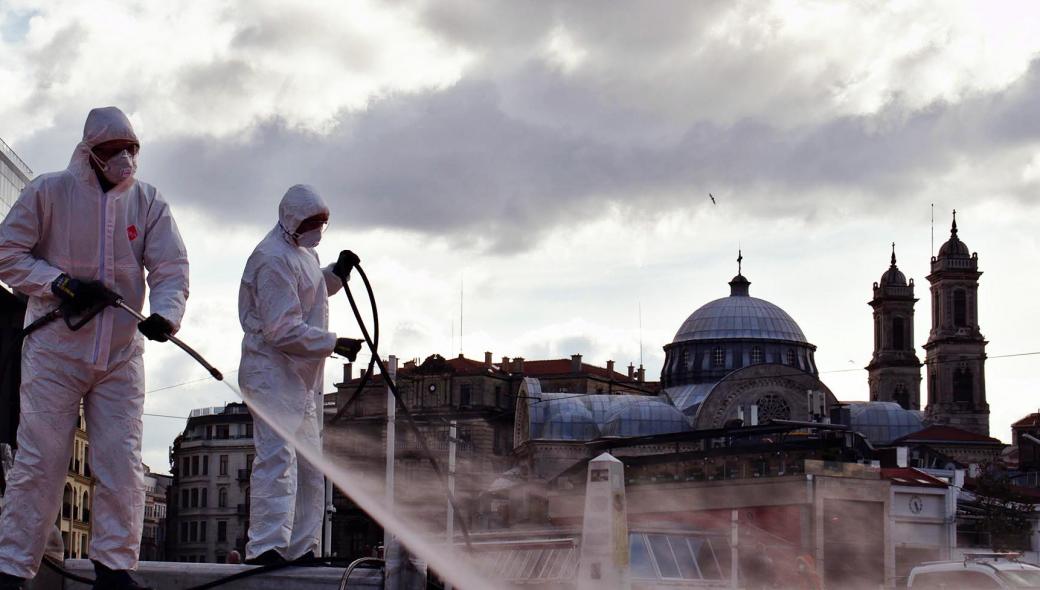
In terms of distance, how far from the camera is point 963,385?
146 metres

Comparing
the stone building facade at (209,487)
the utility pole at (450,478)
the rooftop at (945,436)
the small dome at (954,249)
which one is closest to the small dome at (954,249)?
the small dome at (954,249)

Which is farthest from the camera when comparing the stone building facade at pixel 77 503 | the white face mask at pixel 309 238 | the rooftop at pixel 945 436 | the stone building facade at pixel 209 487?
the stone building facade at pixel 209 487

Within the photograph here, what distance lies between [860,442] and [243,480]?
2343 inches

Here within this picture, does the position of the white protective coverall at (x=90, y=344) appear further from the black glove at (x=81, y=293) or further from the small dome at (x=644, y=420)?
the small dome at (x=644, y=420)

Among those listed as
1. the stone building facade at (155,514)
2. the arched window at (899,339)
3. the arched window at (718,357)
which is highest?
the arched window at (899,339)

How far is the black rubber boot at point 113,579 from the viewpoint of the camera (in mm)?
8383

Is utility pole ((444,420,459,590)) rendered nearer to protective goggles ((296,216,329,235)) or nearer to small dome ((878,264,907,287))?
protective goggles ((296,216,329,235))

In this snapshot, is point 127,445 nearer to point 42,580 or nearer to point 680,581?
point 42,580

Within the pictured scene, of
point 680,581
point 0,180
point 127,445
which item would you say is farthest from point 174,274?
point 0,180

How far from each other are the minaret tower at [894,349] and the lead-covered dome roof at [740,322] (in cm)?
3730

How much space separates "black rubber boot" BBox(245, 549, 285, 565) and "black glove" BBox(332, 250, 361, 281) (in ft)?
7.33

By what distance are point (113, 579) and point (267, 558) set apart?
179cm

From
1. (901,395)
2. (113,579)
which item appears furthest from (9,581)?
(901,395)

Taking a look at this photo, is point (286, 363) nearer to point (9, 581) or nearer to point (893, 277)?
point (9, 581)
